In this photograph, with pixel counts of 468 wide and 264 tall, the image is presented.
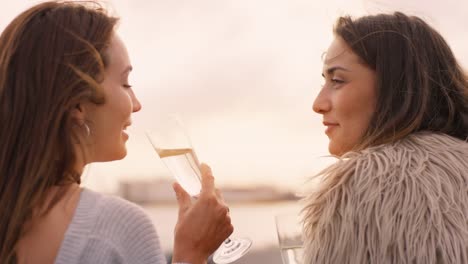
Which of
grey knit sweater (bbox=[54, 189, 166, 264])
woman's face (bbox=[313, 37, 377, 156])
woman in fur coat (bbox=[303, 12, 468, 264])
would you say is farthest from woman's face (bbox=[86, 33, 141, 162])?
woman's face (bbox=[313, 37, 377, 156])

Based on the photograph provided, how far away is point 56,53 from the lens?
8.05 feet

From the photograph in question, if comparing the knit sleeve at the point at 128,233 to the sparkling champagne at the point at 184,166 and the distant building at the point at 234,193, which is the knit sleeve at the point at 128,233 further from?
the sparkling champagne at the point at 184,166

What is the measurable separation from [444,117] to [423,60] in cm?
26

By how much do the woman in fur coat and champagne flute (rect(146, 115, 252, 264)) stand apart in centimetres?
47

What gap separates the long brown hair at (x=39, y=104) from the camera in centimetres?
238

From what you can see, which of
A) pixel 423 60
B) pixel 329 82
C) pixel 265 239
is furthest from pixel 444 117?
pixel 265 239

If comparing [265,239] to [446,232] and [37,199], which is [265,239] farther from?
[37,199]

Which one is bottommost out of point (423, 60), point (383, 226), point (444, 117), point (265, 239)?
point (265, 239)

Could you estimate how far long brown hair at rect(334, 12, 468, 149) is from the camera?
A: 314 cm

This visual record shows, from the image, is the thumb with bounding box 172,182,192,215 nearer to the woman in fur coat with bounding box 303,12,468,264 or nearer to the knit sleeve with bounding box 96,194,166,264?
the woman in fur coat with bounding box 303,12,468,264

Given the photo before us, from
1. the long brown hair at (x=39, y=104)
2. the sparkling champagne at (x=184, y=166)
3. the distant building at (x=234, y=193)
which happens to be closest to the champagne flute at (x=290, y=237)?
the distant building at (x=234, y=193)

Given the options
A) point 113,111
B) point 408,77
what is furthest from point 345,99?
point 113,111

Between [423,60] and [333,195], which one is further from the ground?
[423,60]

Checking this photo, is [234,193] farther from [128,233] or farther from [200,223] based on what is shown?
[128,233]
